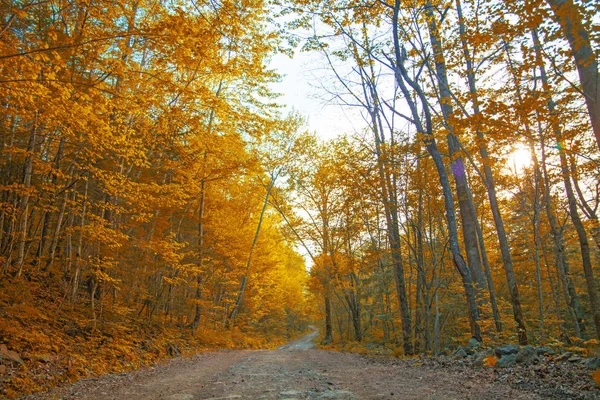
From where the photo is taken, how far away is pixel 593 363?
422 cm

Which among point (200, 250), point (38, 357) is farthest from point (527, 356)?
point (200, 250)

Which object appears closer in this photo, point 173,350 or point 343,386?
point 343,386

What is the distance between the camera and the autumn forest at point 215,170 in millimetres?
5133

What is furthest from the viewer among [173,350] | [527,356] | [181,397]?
[173,350]

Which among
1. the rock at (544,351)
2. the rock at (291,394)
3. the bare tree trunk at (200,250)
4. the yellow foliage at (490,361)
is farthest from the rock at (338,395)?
the bare tree trunk at (200,250)

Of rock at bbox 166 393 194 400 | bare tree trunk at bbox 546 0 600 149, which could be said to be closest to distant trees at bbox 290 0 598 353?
bare tree trunk at bbox 546 0 600 149

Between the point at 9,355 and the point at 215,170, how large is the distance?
25.1 feet

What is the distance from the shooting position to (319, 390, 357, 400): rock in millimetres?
4027

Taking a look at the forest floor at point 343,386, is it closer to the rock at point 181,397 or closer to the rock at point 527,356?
the rock at point 181,397

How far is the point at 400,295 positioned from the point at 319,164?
10025 mm

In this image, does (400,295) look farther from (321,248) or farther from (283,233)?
(283,233)

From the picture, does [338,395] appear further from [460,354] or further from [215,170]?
[215,170]

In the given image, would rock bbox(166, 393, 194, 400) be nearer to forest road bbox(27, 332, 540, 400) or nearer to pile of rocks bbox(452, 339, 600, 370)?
forest road bbox(27, 332, 540, 400)

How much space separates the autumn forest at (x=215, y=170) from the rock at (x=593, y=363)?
106 cm
